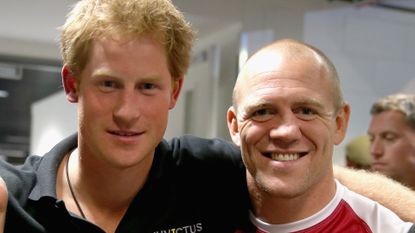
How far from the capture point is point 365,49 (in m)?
3.35

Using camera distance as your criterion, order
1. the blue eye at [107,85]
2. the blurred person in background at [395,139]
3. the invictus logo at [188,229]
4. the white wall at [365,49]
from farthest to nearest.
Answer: the white wall at [365,49] → the blurred person in background at [395,139] → the invictus logo at [188,229] → the blue eye at [107,85]

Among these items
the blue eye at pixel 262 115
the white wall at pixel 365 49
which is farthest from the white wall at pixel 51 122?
the blue eye at pixel 262 115

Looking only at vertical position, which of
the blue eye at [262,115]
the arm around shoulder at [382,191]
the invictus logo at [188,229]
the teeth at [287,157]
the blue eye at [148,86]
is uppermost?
the blue eye at [148,86]

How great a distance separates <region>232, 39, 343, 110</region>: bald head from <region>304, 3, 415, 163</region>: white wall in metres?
1.90

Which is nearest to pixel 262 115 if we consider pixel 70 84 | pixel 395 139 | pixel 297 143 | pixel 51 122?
pixel 297 143

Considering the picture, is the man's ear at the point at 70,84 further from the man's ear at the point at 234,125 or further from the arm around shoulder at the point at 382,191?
the arm around shoulder at the point at 382,191

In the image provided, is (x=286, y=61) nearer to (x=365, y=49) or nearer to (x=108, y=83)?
(x=108, y=83)

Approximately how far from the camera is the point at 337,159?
330 cm

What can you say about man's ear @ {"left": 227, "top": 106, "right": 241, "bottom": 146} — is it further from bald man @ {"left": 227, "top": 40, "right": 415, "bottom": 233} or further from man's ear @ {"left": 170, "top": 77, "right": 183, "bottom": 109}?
man's ear @ {"left": 170, "top": 77, "right": 183, "bottom": 109}

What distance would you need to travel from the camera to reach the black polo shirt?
1.24 metres

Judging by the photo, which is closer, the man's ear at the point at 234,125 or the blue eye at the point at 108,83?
the blue eye at the point at 108,83

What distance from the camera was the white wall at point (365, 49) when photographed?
328cm

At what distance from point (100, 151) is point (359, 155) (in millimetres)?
1770

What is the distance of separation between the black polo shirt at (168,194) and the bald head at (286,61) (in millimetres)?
186
